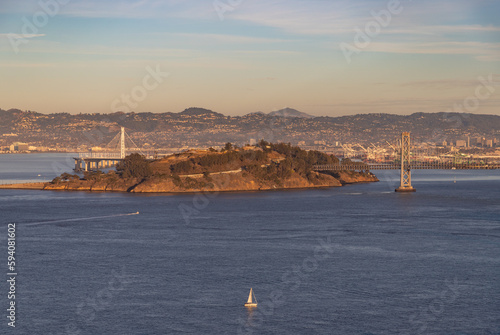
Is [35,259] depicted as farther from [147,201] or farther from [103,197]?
[103,197]

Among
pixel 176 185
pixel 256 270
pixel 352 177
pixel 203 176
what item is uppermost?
pixel 203 176

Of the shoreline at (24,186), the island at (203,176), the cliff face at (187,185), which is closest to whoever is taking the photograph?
the cliff face at (187,185)

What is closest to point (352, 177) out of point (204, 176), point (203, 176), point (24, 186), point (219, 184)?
point (219, 184)

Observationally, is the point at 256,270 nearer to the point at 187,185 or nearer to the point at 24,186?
the point at 187,185

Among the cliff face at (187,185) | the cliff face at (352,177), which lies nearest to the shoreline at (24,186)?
the cliff face at (187,185)

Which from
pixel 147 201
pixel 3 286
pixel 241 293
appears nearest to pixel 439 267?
pixel 241 293

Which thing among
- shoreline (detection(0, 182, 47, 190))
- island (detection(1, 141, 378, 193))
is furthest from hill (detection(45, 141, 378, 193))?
shoreline (detection(0, 182, 47, 190))

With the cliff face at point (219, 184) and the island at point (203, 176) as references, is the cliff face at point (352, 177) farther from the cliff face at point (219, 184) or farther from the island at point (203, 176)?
the cliff face at point (219, 184)
